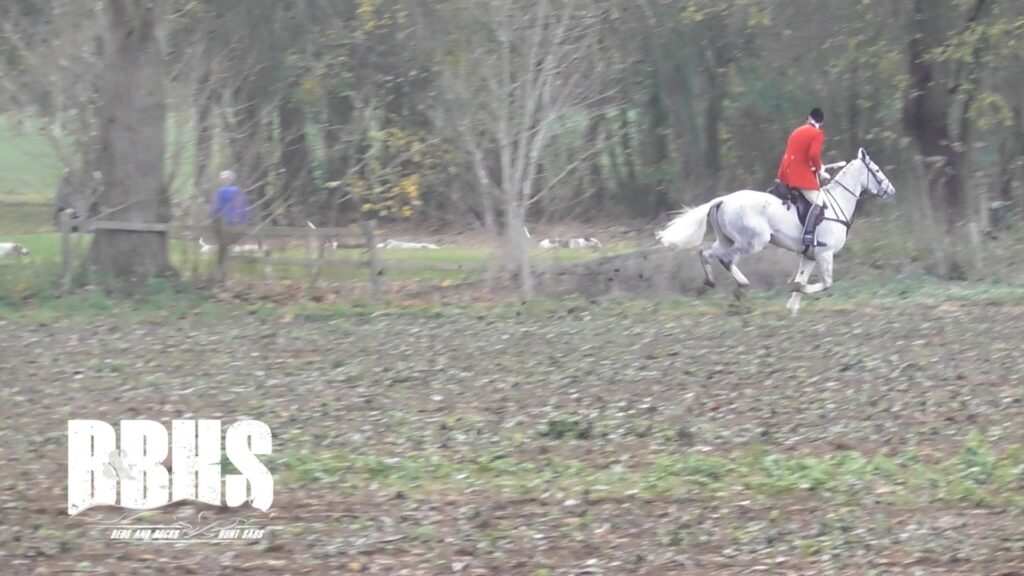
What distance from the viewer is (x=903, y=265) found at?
998 inches

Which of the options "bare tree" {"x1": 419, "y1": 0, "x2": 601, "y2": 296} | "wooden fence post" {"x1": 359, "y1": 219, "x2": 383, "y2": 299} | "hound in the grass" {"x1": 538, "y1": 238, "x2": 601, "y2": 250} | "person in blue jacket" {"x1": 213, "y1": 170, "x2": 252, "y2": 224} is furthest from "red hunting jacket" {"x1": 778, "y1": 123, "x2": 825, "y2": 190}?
"person in blue jacket" {"x1": 213, "y1": 170, "x2": 252, "y2": 224}

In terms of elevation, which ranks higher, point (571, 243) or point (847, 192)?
point (847, 192)

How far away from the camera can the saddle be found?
20484 mm

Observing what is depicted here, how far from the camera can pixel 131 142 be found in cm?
2244

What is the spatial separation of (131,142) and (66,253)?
1987 millimetres

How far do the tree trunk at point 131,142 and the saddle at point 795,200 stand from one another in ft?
30.2

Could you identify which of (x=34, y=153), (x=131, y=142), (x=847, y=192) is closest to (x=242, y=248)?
(x=131, y=142)

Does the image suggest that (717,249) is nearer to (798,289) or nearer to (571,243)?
(798,289)

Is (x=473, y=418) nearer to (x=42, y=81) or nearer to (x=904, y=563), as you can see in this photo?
(x=904, y=563)

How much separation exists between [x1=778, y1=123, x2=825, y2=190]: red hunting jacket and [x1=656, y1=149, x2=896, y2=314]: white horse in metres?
0.38

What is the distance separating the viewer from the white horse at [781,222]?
2047 centimetres

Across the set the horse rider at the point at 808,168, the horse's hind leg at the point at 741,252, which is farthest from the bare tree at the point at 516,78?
the horse rider at the point at 808,168

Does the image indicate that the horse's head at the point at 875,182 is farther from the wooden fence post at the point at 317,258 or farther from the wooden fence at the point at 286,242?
the wooden fence post at the point at 317,258

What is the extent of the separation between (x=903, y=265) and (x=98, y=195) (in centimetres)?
1343
